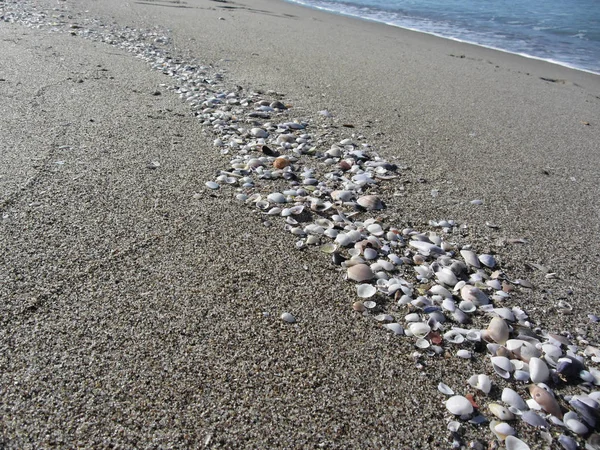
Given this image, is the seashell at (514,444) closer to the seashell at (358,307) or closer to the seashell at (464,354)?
the seashell at (464,354)

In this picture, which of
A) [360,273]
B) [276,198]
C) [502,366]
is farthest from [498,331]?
[276,198]

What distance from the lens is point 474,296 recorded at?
201 centimetres

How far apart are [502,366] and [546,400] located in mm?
178

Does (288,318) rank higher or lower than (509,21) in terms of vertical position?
higher

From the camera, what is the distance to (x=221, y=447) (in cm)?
134

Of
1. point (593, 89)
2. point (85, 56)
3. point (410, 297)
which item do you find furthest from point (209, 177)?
point (593, 89)

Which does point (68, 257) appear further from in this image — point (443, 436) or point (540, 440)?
point (540, 440)

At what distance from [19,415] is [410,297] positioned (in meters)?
1.42

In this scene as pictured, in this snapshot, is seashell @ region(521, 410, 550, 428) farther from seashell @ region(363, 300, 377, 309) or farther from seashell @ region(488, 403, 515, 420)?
seashell @ region(363, 300, 377, 309)

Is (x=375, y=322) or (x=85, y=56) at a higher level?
(x=85, y=56)

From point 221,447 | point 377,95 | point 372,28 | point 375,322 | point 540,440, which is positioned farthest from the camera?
point 372,28

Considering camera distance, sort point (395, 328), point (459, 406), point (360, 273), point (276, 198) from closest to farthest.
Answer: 1. point (459, 406)
2. point (395, 328)
3. point (360, 273)
4. point (276, 198)

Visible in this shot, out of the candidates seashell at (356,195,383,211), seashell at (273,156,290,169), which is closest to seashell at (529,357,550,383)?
seashell at (356,195,383,211)

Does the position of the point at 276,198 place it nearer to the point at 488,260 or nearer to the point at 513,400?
the point at 488,260
